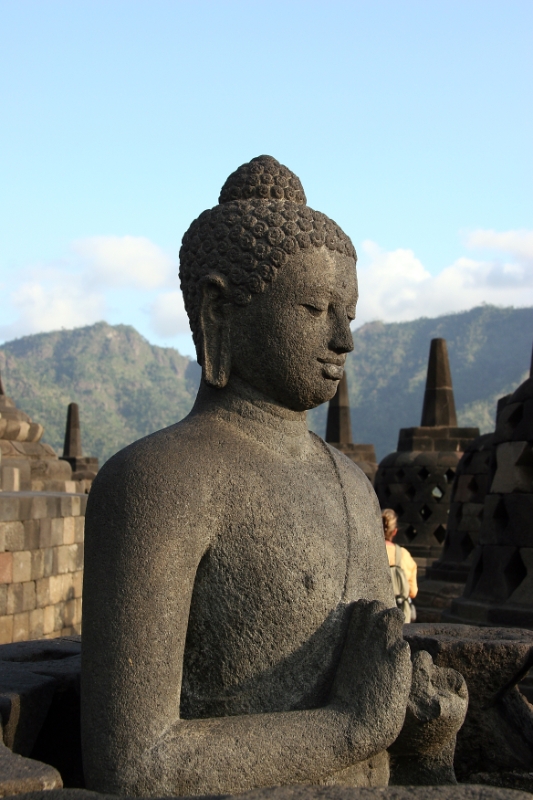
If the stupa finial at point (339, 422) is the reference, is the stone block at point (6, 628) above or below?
below

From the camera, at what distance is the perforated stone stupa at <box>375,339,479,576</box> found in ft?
46.2

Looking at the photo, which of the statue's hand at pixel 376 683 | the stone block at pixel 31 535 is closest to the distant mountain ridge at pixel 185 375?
the stone block at pixel 31 535

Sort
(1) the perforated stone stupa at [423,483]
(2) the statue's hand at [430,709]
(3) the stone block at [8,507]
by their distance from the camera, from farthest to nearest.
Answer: (1) the perforated stone stupa at [423,483] < (3) the stone block at [8,507] < (2) the statue's hand at [430,709]

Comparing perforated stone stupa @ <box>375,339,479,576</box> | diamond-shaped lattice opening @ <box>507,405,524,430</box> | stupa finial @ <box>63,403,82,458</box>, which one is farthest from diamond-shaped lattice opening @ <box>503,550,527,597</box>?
stupa finial @ <box>63,403,82,458</box>

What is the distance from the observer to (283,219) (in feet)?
8.23

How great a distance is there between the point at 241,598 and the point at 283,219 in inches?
39.3

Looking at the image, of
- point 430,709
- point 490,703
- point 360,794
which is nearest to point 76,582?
point 490,703

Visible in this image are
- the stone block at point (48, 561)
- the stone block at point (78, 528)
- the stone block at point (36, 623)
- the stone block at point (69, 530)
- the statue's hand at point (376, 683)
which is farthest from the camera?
the stone block at point (78, 528)

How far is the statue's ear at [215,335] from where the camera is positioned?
2.55 m

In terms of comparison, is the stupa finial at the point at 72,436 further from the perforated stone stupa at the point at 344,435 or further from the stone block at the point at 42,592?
the stone block at the point at 42,592

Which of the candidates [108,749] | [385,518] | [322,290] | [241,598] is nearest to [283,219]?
[322,290]

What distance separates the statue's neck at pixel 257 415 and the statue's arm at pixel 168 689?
32 centimetres

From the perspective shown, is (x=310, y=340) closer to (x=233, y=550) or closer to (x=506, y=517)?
(x=233, y=550)

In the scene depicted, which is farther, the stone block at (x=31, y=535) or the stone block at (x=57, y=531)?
the stone block at (x=57, y=531)
